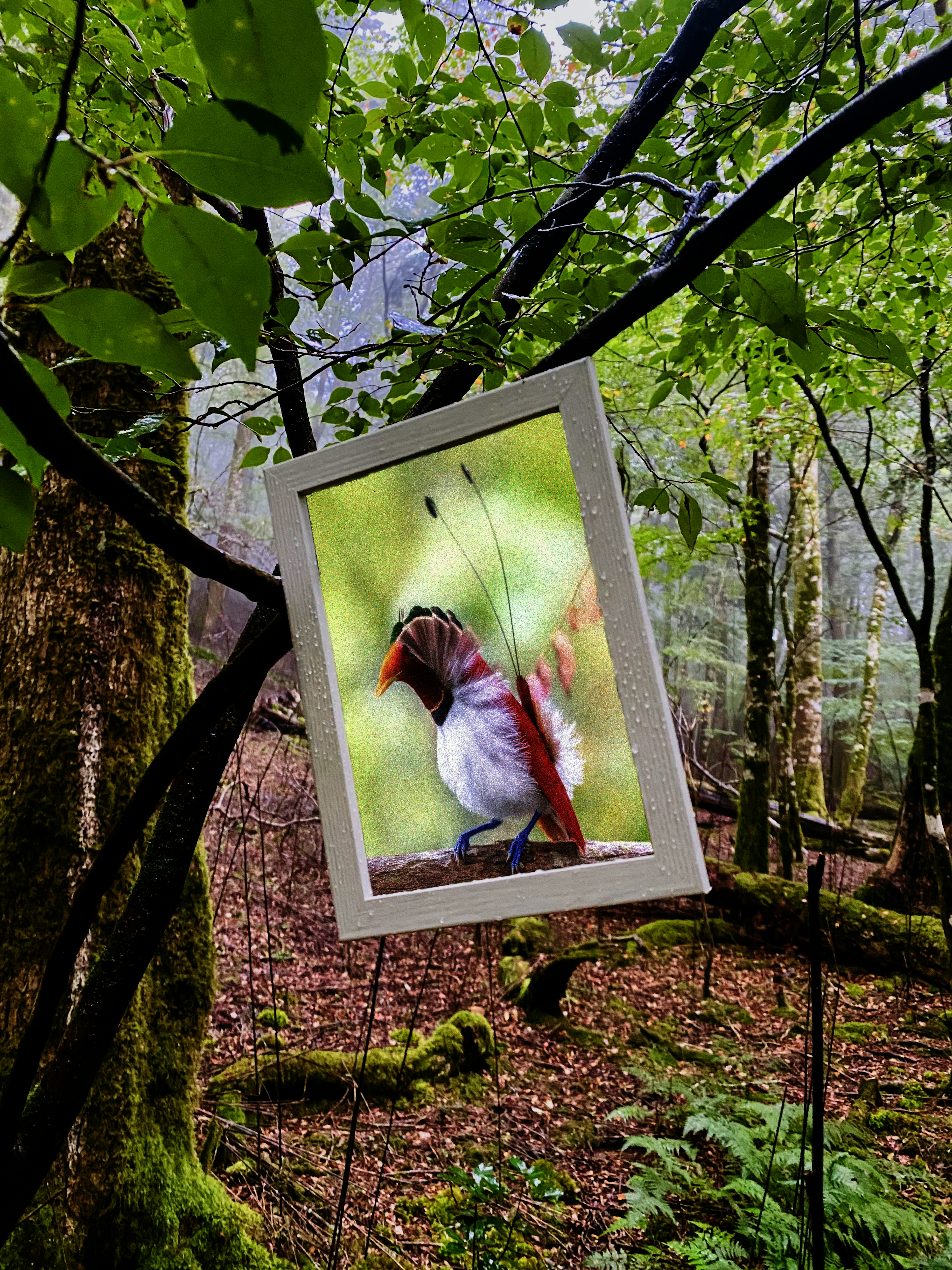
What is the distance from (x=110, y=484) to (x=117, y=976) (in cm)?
70

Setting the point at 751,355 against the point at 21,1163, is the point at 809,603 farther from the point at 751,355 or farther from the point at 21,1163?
the point at 21,1163

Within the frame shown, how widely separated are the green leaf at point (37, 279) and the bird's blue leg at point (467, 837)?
0.56m

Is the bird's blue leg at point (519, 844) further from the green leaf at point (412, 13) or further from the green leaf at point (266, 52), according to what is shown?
the green leaf at point (412, 13)

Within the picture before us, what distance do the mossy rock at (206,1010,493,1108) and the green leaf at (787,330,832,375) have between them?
2920 millimetres

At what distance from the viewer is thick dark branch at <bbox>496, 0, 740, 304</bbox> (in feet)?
3.09

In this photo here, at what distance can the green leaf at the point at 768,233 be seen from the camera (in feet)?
2.64

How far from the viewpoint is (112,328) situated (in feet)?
1.38

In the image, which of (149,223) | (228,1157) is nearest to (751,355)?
(149,223)

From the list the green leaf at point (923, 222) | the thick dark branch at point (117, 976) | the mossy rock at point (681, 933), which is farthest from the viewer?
the mossy rock at point (681, 933)

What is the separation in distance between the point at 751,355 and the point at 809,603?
19.5 ft

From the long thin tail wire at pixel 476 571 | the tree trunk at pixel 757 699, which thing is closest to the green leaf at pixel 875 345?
the long thin tail wire at pixel 476 571

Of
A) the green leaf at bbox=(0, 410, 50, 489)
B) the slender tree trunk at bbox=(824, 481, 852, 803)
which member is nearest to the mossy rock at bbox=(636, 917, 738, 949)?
the green leaf at bbox=(0, 410, 50, 489)

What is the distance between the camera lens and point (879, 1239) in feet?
8.39

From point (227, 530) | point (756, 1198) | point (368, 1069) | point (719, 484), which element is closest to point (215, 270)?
point (719, 484)
